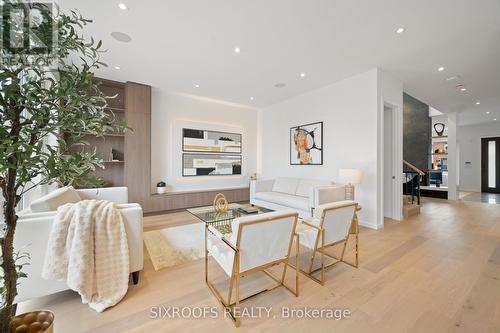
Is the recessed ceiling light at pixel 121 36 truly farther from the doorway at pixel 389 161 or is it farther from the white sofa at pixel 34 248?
Answer: the doorway at pixel 389 161

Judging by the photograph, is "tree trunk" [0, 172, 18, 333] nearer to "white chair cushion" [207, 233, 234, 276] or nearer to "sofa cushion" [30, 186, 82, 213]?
"white chair cushion" [207, 233, 234, 276]

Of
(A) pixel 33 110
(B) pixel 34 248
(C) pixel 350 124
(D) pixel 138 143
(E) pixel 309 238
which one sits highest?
(C) pixel 350 124

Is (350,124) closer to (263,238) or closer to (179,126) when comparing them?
(263,238)

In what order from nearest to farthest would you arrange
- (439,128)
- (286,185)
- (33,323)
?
(33,323), (286,185), (439,128)

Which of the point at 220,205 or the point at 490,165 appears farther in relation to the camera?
the point at 490,165

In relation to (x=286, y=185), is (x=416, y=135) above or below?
above

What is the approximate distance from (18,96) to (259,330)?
1958 mm

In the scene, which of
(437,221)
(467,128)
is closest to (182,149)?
(437,221)

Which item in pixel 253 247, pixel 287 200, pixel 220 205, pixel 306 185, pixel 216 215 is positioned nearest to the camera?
pixel 253 247

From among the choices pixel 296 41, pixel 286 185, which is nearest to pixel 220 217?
pixel 286 185

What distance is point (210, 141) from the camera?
571cm

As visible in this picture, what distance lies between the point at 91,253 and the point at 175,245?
134 centimetres

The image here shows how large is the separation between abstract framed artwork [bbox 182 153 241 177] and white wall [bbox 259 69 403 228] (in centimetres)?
163

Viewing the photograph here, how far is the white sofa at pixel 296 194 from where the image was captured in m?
3.67
